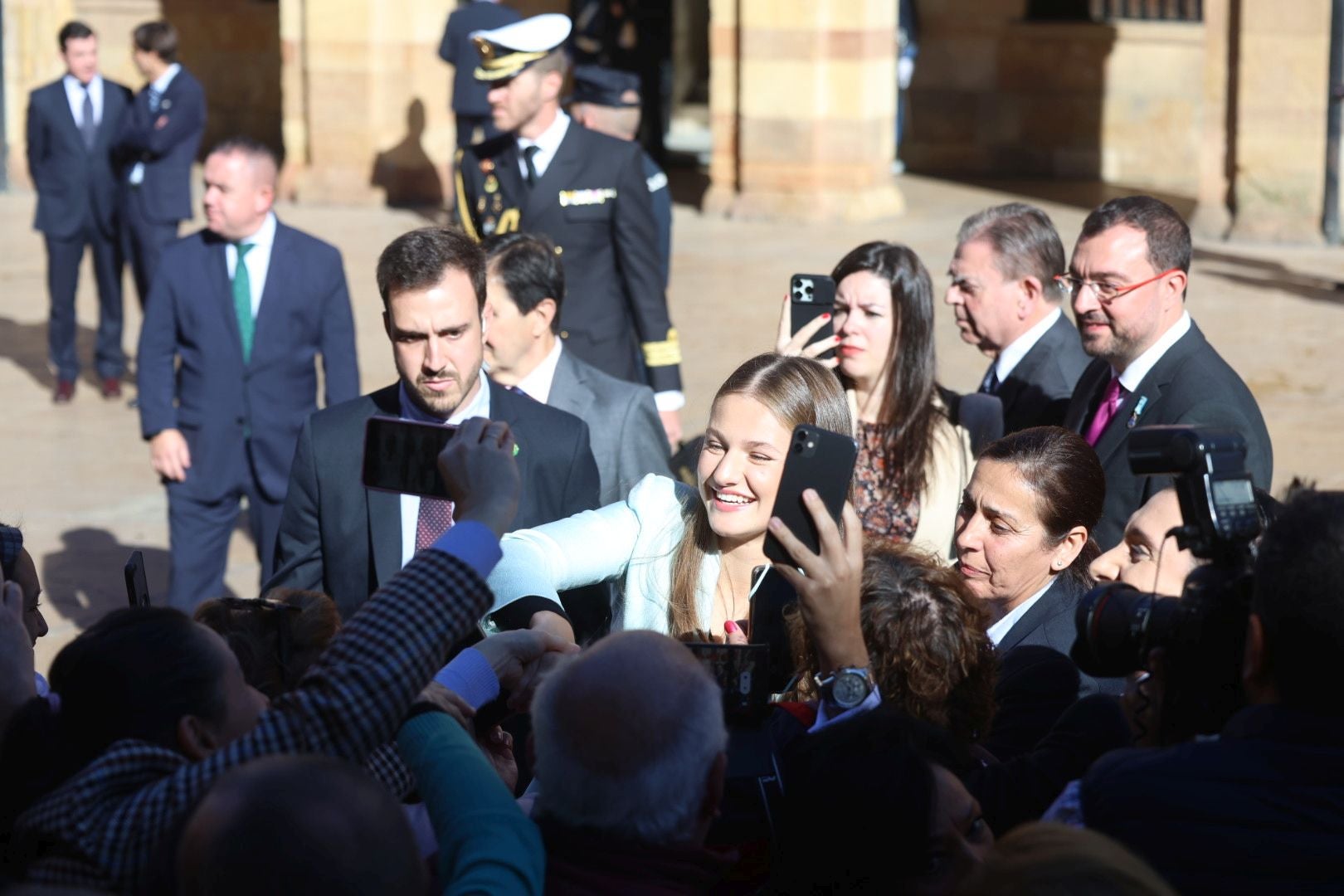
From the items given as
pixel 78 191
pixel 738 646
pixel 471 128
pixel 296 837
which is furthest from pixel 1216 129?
pixel 296 837

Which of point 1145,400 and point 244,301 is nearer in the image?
point 1145,400

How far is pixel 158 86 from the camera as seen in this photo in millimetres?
10773

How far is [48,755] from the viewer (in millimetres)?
2500

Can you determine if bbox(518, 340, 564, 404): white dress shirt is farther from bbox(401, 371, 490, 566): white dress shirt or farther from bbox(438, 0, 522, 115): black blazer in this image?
bbox(438, 0, 522, 115): black blazer

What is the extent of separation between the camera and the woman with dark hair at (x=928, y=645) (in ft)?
9.59

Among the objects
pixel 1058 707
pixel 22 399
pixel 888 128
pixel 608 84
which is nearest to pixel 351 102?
pixel 888 128

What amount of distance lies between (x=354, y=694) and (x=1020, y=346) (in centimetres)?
335

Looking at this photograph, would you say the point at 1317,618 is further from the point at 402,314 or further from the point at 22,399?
the point at 22,399

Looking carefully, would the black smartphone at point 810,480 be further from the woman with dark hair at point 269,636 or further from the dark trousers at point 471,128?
the dark trousers at point 471,128

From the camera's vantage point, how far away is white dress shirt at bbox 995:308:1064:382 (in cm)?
538

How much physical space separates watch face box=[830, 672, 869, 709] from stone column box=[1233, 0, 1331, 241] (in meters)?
12.2

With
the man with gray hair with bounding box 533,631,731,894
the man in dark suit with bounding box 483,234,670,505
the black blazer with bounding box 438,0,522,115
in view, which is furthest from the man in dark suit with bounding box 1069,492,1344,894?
the black blazer with bounding box 438,0,522,115

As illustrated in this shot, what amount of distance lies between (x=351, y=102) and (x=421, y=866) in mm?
15240

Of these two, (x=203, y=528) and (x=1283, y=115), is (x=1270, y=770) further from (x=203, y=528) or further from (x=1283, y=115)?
(x=1283, y=115)
